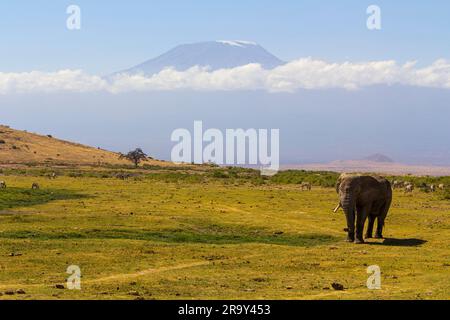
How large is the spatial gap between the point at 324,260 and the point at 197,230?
10794 mm

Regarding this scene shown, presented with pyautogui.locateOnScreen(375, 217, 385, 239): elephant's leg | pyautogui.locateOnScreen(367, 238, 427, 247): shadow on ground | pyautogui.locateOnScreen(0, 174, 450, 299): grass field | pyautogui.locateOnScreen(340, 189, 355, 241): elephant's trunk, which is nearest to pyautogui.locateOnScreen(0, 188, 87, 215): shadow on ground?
pyautogui.locateOnScreen(0, 174, 450, 299): grass field

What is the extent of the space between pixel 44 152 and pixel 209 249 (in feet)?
352

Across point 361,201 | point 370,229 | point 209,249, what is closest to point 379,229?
point 370,229

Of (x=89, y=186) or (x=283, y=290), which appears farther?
(x=89, y=186)

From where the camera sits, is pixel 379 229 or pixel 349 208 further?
pixel 379 229

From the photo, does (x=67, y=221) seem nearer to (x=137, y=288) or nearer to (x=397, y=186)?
(x=137, y=288)

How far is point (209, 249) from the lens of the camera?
31344mm

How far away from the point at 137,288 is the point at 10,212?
21.6 metres

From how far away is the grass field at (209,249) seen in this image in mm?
22125

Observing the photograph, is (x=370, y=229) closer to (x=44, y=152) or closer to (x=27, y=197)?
(x=27, y=197)
